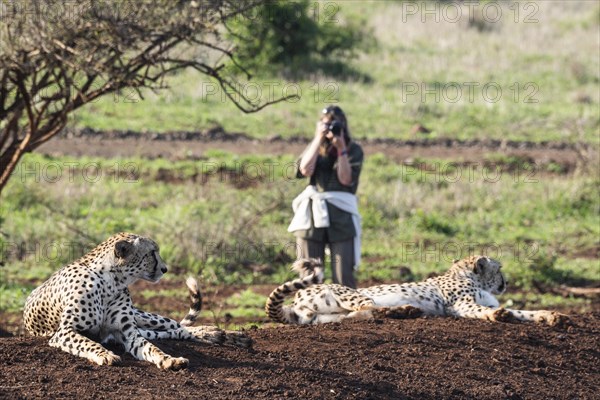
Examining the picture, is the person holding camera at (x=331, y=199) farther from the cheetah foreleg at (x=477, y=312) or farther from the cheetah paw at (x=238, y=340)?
the cheetah paw at (x=238, y=340)

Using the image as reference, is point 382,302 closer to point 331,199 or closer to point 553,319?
point 553,319

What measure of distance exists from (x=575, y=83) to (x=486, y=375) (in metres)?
17.3

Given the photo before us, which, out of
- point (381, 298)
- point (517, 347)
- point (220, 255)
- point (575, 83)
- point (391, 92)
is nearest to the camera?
point (517, 347)

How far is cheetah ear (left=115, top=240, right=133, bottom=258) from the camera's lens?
6.42 metres

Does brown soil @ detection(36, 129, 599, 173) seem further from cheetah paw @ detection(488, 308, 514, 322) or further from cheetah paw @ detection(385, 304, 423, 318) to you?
cheetah paw @ detection(385, 304, 423, 318)

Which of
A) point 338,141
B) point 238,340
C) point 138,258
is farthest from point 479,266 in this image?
point 138,258

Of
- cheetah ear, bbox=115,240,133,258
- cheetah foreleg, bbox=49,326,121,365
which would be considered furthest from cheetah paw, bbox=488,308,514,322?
cheetah foreleg, bbox=49,326,121,365

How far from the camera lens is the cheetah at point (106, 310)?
20.3 ft

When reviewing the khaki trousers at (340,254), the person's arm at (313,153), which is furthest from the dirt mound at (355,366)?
the person's arm at (313,153)

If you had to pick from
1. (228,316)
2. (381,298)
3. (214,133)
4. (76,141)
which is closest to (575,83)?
(214,133)

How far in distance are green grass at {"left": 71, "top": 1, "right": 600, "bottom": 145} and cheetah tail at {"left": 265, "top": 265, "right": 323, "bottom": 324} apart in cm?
788

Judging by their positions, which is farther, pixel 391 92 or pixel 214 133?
pixel 391 92

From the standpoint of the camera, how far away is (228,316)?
32.5 ft

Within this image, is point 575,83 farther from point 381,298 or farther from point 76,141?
point 381,298
